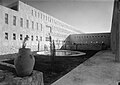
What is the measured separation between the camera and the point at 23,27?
1497 centimetres

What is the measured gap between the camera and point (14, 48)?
13.3m

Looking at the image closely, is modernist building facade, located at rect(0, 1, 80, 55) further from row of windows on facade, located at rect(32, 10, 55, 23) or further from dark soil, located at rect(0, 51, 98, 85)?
dark soil, located at rect(0, 51, 98, 85)

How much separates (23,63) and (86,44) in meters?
22.4

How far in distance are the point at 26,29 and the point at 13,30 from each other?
256 cm

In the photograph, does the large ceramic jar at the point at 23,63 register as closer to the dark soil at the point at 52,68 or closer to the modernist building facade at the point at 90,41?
the dark soil at the point at 52,68

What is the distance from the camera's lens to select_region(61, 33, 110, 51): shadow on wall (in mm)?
21641

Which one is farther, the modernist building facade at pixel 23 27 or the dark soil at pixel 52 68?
the modernist building facade at pixel 23 27

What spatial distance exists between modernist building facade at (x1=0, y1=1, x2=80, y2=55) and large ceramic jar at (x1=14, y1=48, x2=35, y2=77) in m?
11.4

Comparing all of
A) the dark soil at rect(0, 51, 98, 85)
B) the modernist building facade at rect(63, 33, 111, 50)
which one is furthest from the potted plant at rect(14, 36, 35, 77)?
the modernist building facade at rect(63, 33, 111, 50)

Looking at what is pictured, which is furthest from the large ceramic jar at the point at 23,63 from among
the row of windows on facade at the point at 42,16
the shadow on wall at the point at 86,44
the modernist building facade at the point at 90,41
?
the modernist building facade at the point at 90,41

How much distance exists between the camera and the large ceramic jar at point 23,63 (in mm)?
2221

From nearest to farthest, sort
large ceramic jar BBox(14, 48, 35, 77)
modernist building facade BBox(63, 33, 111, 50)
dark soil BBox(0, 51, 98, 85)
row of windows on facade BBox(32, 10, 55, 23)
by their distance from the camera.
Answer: large ceramic jar BBox(14, 48, 35, 77) < dark soil BBox(0, 51, 98, 85) < row of windows on facade BBox(32, 10, 55, 23) < modernist building facade BBox(63, 33, 111, 50)

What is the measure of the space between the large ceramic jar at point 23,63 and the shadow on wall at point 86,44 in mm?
20659

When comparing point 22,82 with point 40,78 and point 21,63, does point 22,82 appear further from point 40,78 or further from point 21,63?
point 40,78
